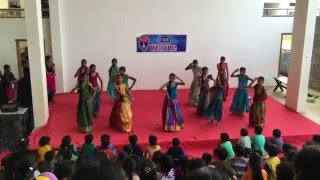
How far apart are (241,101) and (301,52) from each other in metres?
1.97

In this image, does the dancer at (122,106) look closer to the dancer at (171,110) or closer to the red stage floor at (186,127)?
the red stage floor at (186,127)

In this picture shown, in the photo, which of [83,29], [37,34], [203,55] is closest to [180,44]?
[203,55]

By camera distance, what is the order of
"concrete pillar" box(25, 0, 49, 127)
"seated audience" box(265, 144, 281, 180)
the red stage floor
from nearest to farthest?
1. "seated audience" box(265, 144, 281, 180)
2. the red stage floor
3. "concrete pillar" box(25, 0, 49, 127)

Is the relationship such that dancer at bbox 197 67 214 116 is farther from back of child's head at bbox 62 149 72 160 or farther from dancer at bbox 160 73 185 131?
back of child's head at bbox 62 149 72 160

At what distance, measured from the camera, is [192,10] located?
35.1 ft

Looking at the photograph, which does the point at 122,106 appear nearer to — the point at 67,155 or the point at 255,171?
the point at 67,155

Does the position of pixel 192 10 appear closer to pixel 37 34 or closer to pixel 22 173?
pixel 37 34

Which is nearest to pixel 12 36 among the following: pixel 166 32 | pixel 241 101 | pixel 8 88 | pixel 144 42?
pixel 8 88

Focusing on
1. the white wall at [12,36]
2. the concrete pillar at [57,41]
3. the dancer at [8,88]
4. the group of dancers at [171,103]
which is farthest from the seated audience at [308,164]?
the white wall at [12,36]

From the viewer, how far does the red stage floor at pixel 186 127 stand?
702 centimetres

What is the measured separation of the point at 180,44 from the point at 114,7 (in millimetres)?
2235

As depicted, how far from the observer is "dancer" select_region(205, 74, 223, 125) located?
7645 millimetres

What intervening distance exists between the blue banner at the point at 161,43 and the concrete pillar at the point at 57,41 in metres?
2.29

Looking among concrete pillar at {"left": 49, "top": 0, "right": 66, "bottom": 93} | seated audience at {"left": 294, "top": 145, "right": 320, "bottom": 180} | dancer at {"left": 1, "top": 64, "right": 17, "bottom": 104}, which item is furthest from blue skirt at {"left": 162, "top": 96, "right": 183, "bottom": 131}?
seated audience at {"left": 294, "top": 145, "right": 320, "bottom": 180}
